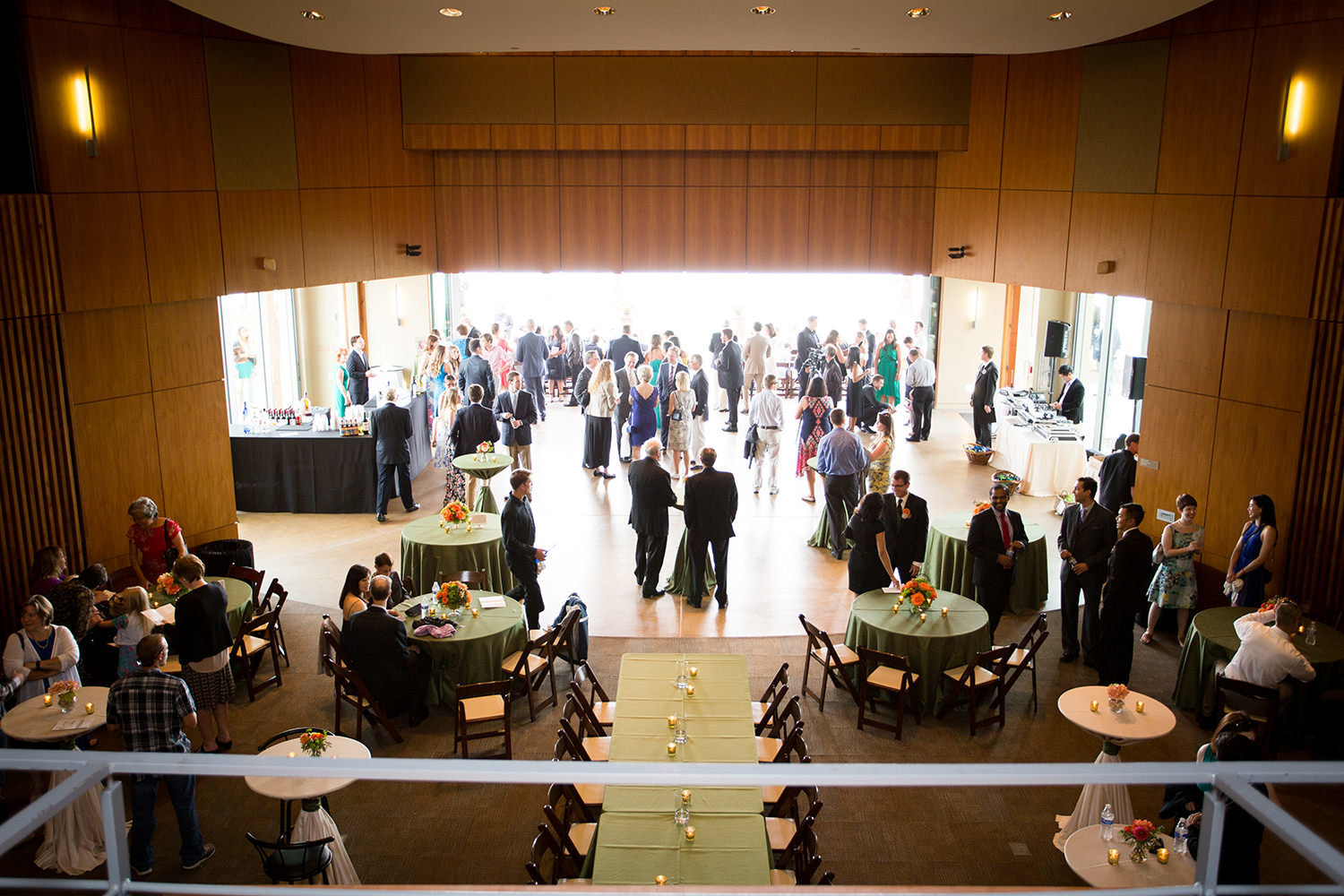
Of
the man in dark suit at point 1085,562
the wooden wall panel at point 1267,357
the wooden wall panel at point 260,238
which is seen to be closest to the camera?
the wooden wall panel at point 1267,357

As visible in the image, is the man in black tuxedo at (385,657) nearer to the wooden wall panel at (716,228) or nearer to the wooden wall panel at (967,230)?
the wooden wall panel at (716,228)

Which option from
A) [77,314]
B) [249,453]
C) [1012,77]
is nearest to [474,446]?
[249,453]

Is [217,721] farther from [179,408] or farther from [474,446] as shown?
[474,446]

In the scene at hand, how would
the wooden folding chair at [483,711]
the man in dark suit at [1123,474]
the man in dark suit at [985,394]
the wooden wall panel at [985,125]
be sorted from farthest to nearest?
1. the man in dark suit at [985,394]
2. the wooden wall panel at [985,125]
3. the man in dark suit at [1123,474]
4. the wooden folding chair at [483,711]

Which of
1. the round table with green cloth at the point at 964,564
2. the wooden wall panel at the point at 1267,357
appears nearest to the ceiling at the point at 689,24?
the wooden wall panel at the point at 1267,357

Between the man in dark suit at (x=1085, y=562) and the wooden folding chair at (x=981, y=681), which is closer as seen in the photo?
the wooden folding chair at (x=981, y=681)

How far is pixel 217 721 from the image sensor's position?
7.11m

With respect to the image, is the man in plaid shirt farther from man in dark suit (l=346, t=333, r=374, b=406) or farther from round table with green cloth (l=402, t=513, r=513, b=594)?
man in dark suit (l=346, t=333, r=374, b=406)

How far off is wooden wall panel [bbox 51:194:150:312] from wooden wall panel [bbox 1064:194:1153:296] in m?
8.72

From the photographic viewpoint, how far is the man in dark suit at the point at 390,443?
1188 cm


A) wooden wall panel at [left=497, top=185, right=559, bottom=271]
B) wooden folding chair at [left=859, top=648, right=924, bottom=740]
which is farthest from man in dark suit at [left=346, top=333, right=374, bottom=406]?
wooden folding chair at [left=859, top=648, right=924, bottom=740]

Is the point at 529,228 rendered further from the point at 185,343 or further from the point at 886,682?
the point at 886,682

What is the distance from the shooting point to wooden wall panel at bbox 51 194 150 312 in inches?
308

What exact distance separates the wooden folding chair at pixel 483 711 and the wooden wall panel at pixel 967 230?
766 cm
